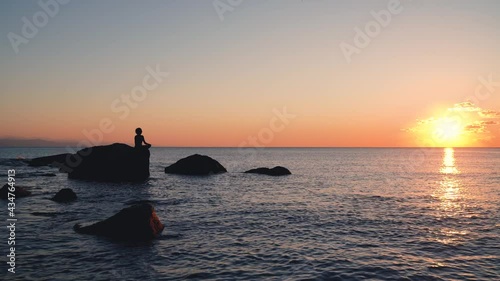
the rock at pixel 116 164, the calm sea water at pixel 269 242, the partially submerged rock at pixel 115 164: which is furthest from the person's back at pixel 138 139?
the calm sea water at pixel 269 242

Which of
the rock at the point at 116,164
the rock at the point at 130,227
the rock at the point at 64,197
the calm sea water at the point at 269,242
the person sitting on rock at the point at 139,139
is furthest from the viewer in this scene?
the rock at the point at 116,164

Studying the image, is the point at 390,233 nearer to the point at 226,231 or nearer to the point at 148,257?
the point at 226,231

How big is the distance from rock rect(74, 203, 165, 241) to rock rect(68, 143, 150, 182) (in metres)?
24.2

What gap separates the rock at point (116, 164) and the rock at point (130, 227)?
24.2 m

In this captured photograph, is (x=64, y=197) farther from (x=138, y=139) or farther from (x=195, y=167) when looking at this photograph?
(x=195, y=167)

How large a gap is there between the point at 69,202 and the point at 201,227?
1278 cm

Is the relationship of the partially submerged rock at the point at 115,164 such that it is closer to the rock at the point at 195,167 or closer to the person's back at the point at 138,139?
the person's back at the point at 138,139

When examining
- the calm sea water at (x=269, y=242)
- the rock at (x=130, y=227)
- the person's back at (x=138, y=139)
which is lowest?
the calm sea water at (x=269, y=242)

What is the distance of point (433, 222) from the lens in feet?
69.6

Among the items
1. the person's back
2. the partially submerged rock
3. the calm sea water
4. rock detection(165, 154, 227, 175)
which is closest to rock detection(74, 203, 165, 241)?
the calm sea water

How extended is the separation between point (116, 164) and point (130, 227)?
90.5 ft

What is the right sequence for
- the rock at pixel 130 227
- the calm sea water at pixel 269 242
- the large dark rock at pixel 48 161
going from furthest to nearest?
the large dark rock at pixel 48 161 → the rock at pixel 130 227 → the calm sea water at pixel 269 242

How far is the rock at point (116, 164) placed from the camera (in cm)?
4172

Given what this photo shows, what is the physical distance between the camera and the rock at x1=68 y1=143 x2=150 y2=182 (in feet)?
137
